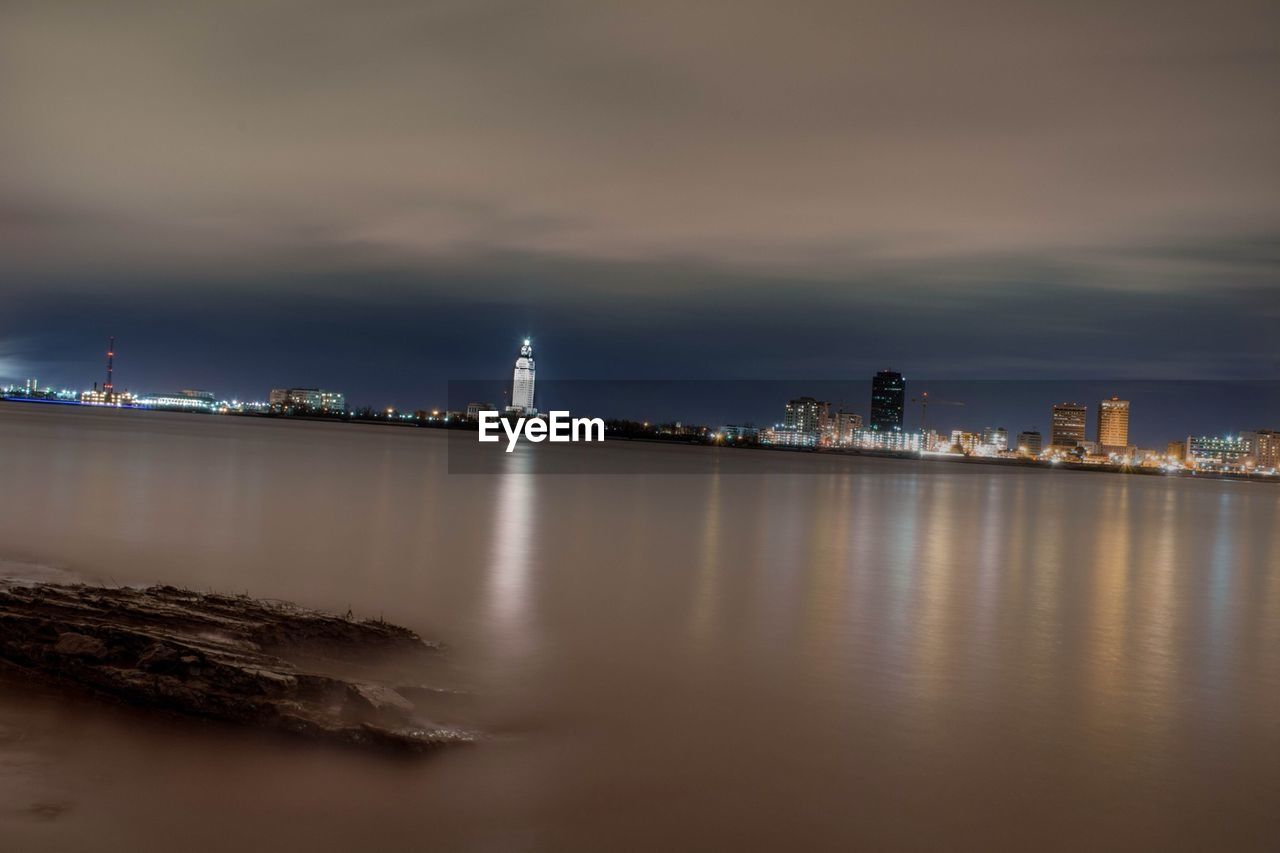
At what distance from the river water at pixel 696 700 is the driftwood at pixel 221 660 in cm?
24

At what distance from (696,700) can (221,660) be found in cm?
432

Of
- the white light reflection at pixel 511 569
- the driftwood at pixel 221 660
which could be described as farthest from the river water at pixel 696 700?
the driftwood at pixel 221 660

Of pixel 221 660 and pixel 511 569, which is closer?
pixel 221 660

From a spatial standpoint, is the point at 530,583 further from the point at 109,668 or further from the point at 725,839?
the point at 725,839

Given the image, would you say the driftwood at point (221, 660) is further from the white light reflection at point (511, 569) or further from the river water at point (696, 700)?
the white light reflection at point (511, 569)

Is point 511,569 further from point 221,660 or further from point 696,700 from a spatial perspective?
point 221,660

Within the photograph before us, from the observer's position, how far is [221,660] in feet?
24.9

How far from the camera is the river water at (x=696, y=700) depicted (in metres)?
6.21

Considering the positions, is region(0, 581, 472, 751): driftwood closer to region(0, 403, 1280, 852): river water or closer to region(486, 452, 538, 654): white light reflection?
region(0, 403, 1280, 852): river water

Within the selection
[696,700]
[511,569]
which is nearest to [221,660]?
[696,700]

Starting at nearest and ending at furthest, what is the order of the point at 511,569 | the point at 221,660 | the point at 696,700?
the point at 221,660, the point at 696,700, the point at 511,569

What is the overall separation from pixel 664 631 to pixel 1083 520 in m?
32.2

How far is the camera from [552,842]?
236 inches

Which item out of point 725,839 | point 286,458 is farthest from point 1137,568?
point 286,458
